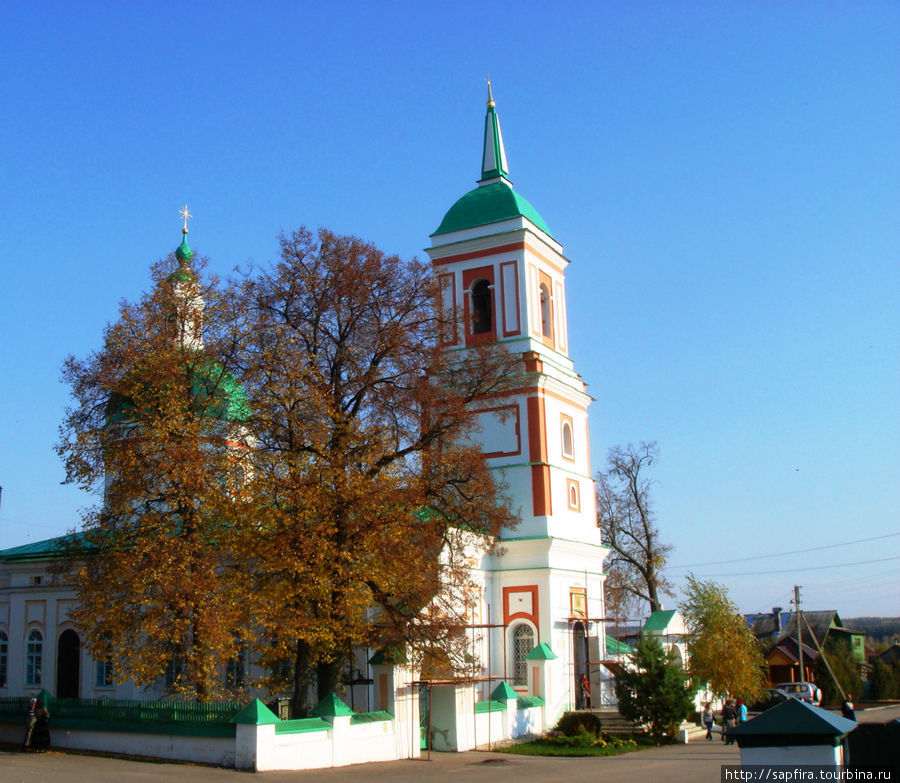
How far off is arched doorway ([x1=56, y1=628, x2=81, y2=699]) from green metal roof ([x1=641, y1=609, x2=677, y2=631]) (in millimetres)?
17020

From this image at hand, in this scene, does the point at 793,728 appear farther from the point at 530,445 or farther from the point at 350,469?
the point at 530,445

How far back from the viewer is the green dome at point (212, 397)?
2092 cm

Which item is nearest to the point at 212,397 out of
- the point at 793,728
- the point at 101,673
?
the point at 101,673

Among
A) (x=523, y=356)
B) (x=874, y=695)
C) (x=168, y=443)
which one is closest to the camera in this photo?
(x=168, y=443)

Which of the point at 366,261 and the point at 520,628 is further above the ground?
the point at 366,261

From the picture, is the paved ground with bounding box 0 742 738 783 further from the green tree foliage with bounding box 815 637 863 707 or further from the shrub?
the green tree foliage with bounding box 815 637 863 707

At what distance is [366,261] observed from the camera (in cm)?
2134

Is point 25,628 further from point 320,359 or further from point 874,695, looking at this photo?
point 874,695

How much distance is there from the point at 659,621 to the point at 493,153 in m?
15.8

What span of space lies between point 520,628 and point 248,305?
40.3ft

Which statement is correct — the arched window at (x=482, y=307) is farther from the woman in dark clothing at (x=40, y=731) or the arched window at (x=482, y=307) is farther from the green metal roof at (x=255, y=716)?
the woman in dark clothing at (x=40, y=731)

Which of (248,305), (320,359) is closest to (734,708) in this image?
(320,359)

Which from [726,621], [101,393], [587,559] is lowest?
[726,621]

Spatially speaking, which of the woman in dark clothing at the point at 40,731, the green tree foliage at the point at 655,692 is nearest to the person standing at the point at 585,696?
the green tree foliage at the point at 655,692
